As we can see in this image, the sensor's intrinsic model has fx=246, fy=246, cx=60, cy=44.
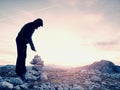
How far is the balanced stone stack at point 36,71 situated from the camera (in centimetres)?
1130

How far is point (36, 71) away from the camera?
12352mm

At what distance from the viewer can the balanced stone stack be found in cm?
1130

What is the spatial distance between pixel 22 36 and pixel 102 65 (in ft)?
26.6

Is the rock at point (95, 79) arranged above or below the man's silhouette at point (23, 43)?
below

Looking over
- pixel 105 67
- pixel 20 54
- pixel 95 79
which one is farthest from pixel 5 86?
pixel 105 67

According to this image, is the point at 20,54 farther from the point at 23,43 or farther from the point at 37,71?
the point at 37,71

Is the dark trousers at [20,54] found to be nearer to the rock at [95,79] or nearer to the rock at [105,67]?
the rock at [95,79]

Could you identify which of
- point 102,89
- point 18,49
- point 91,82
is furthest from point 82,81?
point 18,49

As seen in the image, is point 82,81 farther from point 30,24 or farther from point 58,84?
point 30,24

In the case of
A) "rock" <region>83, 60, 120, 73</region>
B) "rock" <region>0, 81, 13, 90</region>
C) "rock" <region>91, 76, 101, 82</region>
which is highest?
"rock" <region>83, 60, 120, 73</region>

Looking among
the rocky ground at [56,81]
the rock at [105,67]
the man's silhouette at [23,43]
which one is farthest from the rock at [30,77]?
the rock at [105,67]

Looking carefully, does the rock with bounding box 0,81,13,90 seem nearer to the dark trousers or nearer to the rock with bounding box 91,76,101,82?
the dark trousers

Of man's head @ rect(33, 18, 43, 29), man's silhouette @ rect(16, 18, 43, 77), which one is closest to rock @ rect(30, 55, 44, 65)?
man's silhouette @ rect(16, 18, 43, 77)

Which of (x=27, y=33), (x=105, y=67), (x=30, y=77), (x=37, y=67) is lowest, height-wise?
(x=30, y=77)
